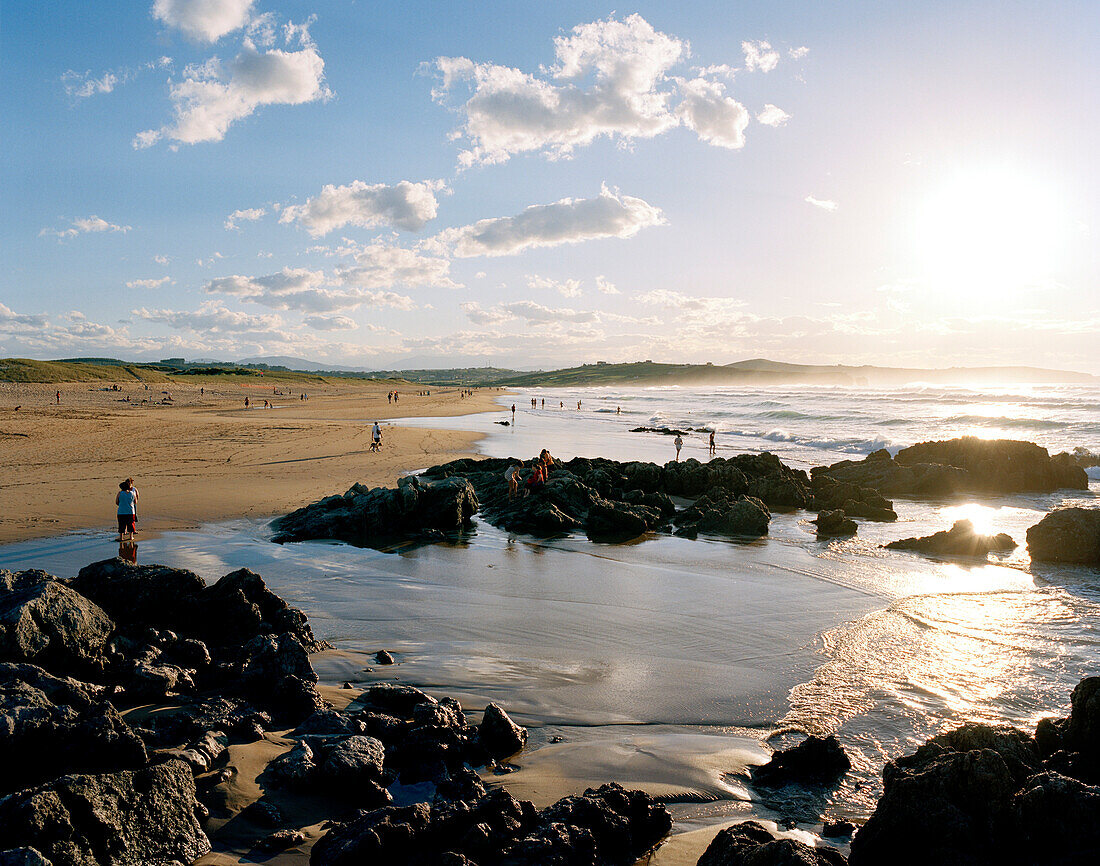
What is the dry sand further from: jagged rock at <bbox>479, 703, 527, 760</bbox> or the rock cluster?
the rock cluster

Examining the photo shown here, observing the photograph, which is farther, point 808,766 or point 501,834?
point 808,766

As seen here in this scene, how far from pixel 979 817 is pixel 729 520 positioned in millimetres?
11643

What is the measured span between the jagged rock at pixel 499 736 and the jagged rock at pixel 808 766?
1.95 m

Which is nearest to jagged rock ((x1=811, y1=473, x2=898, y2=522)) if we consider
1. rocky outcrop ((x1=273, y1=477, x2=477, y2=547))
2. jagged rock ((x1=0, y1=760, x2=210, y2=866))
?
rocky outcrop ((x1=273, y1=477, x2=477, y2=547))

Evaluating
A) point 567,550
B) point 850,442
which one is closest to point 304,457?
point 567,550

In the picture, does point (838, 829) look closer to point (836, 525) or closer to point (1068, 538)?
point (1068, 538)

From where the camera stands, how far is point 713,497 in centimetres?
1770

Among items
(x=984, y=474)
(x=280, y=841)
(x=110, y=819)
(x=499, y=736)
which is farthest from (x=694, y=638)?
(x=984, y=474)

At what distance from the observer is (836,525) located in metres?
15.2

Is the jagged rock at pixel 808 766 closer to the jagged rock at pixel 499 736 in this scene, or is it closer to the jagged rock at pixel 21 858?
the jagged rock at pixel 499 736

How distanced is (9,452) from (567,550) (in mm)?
23124

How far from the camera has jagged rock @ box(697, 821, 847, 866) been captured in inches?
133

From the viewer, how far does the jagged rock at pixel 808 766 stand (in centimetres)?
507

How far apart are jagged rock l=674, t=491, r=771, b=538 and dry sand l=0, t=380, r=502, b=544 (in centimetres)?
1020
